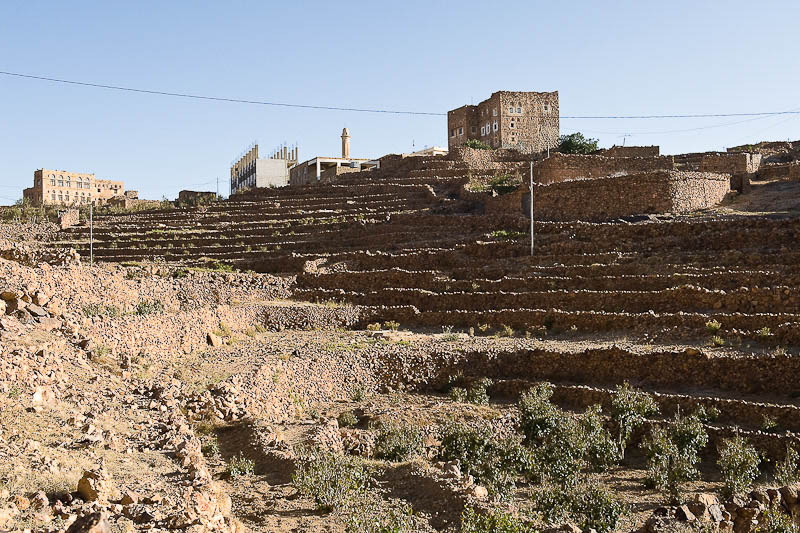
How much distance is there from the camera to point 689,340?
1880 cm

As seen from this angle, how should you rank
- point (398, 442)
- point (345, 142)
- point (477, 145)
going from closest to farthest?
1. point (398, 442)
2. point (477, 145)
3. point (345, 142)

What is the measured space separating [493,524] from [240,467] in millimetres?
4744

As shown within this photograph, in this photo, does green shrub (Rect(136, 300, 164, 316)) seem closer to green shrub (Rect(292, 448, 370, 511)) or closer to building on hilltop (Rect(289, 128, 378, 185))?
green shrub (Rect(292, 448, 370, 511))

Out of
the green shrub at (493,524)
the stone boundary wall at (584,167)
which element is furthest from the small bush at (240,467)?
the stone boundary wall at (584,167)

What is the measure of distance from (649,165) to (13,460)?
118ft

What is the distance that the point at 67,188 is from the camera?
221ft

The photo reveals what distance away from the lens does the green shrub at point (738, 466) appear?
11843 mm

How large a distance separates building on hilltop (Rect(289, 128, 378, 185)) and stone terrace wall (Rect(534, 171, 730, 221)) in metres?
25.4

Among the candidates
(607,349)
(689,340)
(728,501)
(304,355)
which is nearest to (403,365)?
(304,355)

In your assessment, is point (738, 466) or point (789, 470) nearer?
point (789, 470)

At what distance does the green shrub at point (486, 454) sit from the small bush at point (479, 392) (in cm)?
214

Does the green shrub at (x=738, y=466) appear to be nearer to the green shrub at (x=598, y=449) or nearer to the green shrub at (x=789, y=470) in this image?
the green shrub at (x=789, y=470)

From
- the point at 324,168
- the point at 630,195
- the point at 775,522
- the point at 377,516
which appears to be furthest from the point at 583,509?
the point at 324,168

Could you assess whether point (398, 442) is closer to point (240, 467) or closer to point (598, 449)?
point (240, 467)
